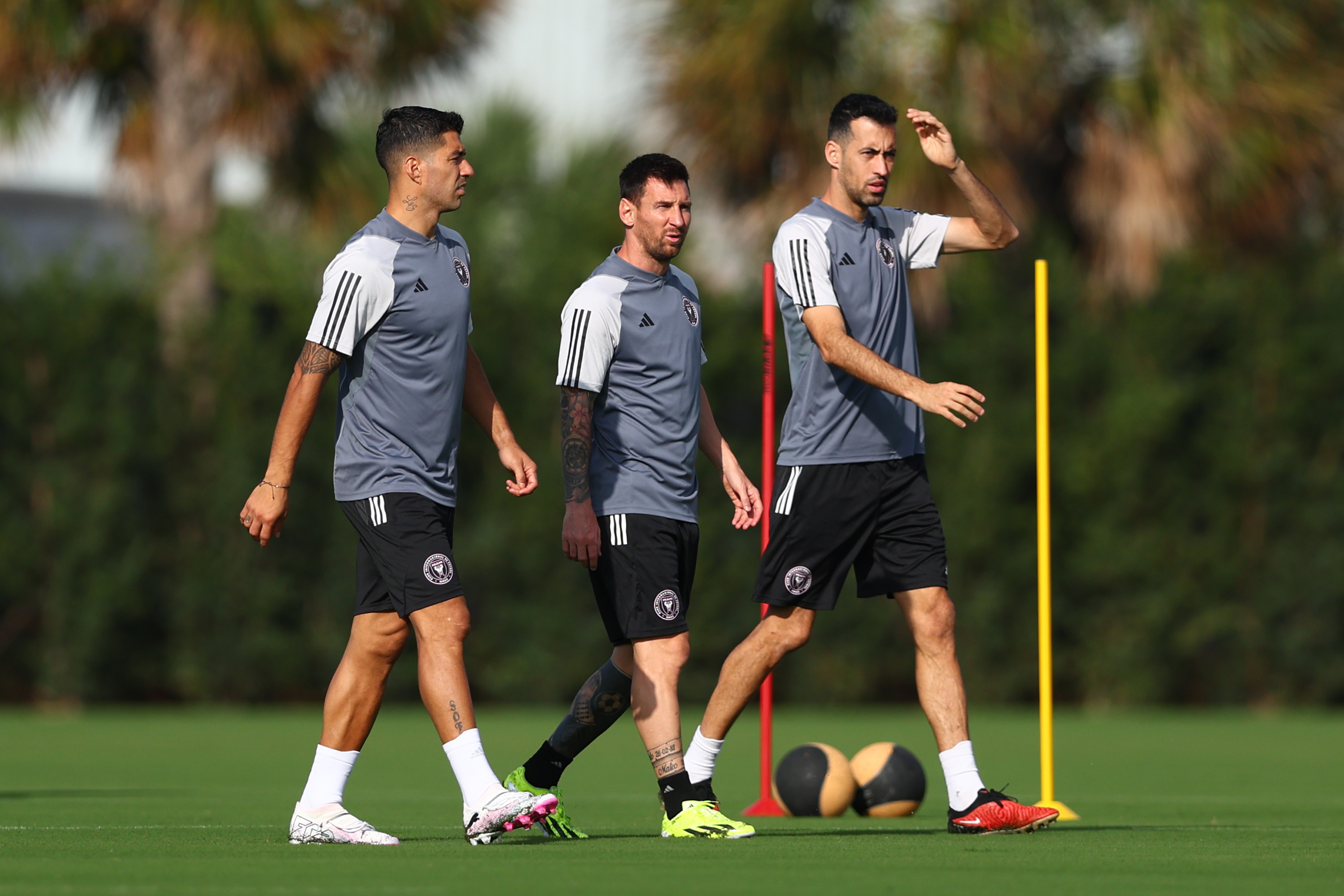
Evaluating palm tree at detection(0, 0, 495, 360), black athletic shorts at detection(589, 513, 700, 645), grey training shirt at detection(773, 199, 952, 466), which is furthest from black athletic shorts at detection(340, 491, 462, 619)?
palm tree at detection(0, 0, 495, 360)

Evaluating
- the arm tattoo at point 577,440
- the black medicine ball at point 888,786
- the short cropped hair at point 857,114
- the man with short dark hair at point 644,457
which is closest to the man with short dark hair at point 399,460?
the arm tattoo at point 577,440

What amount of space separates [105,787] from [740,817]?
10.9 ft

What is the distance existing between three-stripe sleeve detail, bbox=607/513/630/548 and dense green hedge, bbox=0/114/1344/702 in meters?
8.18

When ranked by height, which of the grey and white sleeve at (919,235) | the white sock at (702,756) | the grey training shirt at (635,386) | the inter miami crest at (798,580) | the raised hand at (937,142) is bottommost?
the white sock at (702,756)

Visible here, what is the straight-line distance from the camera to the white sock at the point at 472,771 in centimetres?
566

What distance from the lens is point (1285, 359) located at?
15.0 meters

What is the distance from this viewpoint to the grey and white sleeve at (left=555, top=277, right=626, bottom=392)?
20.2 feet

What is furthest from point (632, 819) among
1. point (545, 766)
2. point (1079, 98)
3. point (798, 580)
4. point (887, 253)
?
point (1079, 98)

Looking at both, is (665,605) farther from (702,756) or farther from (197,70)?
(197,70)

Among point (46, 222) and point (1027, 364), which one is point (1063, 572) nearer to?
point (1027, 364)

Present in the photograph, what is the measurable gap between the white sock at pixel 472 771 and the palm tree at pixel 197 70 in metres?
9.85

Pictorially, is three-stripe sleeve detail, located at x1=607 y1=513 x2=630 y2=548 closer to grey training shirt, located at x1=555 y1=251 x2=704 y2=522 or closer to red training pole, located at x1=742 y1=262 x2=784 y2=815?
grey training shirt, located at x1=555 y1=251 x2=704 y2=522

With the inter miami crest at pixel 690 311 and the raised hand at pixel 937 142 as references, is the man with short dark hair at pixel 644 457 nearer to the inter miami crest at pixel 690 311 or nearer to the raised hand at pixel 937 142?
the inter miami crest at pixel 690 311

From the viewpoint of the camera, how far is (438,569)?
5.76m
